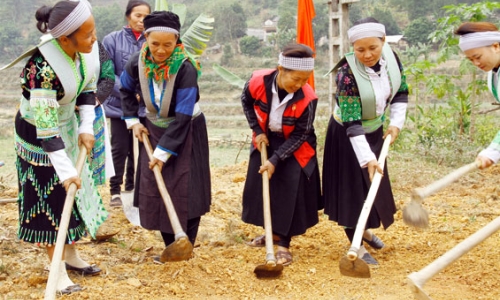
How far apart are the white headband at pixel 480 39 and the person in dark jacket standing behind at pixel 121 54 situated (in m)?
2.62

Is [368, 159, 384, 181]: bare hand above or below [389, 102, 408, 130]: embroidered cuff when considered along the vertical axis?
below

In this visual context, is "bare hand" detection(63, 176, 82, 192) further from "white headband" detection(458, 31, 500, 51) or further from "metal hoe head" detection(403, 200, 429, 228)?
"white headband" detection(458, 31, 500, 51)

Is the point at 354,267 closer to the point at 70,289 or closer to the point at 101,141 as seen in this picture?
the point at 70,289

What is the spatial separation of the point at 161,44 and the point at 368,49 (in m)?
1.23

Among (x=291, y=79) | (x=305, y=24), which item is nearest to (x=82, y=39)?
(x=291, y=79)

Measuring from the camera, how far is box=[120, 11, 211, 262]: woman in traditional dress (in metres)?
3.85

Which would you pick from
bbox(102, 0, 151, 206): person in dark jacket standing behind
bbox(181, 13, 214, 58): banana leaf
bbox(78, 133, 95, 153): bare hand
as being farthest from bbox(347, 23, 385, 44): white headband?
bbox(181, 13, 214, 58): banana leaf

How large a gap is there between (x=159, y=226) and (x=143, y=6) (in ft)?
6.52

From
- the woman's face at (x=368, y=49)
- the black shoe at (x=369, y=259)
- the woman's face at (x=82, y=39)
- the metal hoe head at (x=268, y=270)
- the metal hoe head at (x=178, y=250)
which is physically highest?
the woman's face at (x=82, y=39)

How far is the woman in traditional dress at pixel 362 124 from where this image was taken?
390 cm

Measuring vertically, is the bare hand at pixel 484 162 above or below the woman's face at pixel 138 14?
below

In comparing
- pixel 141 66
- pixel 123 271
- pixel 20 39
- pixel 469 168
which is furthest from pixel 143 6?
pixel 20 39

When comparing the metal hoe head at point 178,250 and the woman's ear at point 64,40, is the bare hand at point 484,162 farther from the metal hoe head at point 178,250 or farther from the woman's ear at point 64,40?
the woman's ear at point 64,40

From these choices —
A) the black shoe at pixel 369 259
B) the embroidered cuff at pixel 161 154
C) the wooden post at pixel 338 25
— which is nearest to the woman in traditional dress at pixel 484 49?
the black shoe at pixel 369 259
